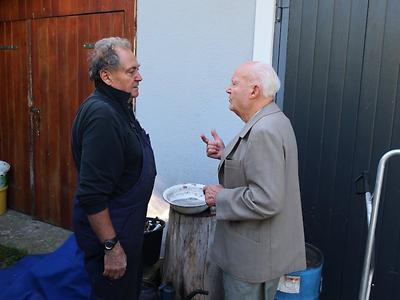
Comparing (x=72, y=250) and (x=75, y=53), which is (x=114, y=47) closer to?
(x=72, y=250)

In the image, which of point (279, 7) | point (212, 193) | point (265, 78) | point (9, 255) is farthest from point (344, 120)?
point (9, 255)

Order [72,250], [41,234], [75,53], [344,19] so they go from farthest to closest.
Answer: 1. [41,234]
2. [75,53]
3. [72,250]
4. [344,19]

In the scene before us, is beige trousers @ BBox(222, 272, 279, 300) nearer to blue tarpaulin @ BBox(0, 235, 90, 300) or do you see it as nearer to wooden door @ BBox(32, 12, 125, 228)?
blue tarpaulin @ BBox(0, 235, 90, 300)

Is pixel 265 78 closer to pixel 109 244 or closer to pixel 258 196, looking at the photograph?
pixel 258 196

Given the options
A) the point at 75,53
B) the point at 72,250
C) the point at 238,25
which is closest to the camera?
the point at 238,25

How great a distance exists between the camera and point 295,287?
229 centimetres

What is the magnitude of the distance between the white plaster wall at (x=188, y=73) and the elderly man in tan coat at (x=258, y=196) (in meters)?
1.10

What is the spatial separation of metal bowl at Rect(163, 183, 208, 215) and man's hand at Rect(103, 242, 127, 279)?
2.64 ft

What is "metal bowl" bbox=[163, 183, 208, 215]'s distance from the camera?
8.97 feet

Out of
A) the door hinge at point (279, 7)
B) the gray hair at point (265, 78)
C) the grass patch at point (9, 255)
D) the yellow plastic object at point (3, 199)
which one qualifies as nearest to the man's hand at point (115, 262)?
the gray hair at point (265, 78)

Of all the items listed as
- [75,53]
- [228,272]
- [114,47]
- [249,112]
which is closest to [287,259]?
[228,272]

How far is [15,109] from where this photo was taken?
16.0 ft

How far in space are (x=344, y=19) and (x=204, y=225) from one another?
1.59m

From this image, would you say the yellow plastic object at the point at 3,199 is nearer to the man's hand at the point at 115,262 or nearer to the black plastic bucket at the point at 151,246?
the black plastic bucket at the point at 151,246
